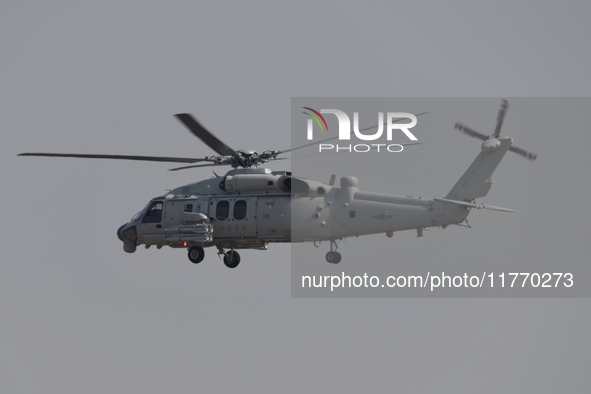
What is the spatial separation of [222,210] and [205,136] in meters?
3.29

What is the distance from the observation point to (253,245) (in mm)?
63500

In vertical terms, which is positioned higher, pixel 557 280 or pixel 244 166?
pixel 244 166

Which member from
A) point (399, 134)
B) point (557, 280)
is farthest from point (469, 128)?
point (557, 280)

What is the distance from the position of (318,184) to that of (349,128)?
2515 mm

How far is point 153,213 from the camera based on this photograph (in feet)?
212

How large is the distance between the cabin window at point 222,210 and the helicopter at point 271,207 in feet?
0.13

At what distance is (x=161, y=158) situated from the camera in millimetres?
62062

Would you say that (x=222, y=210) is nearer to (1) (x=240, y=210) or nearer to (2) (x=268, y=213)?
(1) (x=240, y=210)

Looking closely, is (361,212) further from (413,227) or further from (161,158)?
(161,158)

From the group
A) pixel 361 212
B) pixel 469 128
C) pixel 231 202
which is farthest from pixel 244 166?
pixel 469 128

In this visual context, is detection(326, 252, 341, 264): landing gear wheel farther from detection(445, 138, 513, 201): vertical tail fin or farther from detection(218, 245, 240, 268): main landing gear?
detection(218, 245, 240, 268): main landing gear

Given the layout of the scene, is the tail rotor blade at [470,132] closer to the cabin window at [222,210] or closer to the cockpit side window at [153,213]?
the cabin window at [222,210]

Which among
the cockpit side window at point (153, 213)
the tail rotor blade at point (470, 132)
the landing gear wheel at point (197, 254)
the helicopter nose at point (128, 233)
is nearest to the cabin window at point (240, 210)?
the landing gear wheel at point (197, 254)

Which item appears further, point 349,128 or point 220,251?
point 220,251
